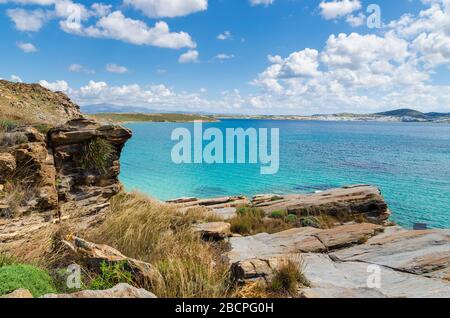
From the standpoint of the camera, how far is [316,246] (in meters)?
10.8

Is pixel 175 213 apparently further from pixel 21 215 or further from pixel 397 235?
pixel 397 235

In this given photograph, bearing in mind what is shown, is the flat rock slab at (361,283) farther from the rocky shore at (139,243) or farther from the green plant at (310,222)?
the green plant at (310,222)

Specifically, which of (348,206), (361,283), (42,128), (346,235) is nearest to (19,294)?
(361,283)

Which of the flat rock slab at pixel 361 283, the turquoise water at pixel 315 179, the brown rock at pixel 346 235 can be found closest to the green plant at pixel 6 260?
the flat rock slab at pixel 361 283

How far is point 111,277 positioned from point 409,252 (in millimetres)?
7866

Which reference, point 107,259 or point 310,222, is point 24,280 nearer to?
point 107,259

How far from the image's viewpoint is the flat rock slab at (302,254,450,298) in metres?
6.28

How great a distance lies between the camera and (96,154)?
34.2 feet

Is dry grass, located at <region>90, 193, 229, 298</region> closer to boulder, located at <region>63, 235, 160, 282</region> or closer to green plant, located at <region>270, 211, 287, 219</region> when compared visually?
boulder, located at <region>63, 235, 160, 282</region>

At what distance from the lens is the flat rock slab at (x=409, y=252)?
7875 mm

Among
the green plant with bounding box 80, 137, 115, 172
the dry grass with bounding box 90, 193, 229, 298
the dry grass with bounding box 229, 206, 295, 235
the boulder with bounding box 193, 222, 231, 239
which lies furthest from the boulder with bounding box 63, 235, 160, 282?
the dry grass with bounding box 229, 206, 295, 235

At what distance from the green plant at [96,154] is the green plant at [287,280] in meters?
6.58
